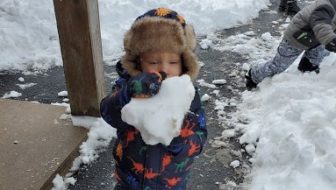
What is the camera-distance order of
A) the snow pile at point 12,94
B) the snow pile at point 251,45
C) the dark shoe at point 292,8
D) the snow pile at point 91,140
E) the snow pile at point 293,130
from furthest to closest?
the dark shoe at point 292,8 < the snow pile at point 251,45 < the snow pile at point 12,94 < the snow pile at point 91,140 < the snow pile at point 293,130

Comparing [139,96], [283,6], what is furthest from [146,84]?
[283,6]

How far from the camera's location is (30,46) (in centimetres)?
536

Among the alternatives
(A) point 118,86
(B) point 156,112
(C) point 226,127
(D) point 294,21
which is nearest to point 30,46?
(C) point 226,127

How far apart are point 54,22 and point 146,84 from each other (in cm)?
456

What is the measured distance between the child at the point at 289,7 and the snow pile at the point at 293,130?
3013 millimetres

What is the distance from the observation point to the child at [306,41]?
13.3 feet

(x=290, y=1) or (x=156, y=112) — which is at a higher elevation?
(x=156, y=112)

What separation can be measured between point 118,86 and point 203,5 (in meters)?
5.29

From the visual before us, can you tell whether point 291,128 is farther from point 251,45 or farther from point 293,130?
point 251,45

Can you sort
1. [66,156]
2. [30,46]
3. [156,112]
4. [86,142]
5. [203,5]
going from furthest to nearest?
[203,5], [30,46], [86,142], [66,156], [156,112]

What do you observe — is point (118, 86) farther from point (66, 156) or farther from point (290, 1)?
point (290, 1)

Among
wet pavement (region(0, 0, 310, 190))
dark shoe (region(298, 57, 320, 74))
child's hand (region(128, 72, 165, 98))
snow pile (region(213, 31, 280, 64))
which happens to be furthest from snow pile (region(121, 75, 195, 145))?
snow pile (region(213, 31, 280, 64))

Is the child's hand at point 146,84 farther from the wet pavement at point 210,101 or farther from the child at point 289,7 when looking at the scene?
the child at point 289,7

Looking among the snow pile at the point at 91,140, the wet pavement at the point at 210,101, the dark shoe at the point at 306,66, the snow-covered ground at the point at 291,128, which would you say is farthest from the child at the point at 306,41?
the snow pile at the point at 91,140
